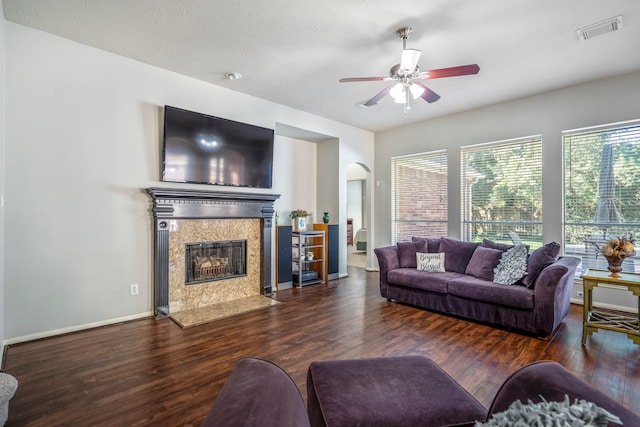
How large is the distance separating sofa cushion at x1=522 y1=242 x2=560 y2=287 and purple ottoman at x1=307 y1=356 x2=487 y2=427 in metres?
2.41

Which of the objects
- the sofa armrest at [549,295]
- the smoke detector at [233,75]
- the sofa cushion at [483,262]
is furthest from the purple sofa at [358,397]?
the smoke detector at [233,75]

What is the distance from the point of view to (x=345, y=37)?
2947mm

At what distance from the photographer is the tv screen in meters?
3.64

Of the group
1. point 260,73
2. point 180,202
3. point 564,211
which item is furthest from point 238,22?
point 564,211

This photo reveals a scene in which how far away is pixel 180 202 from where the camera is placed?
145 inches

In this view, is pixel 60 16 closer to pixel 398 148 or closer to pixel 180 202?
pixel 180 202

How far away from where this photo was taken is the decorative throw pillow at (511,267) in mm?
3327

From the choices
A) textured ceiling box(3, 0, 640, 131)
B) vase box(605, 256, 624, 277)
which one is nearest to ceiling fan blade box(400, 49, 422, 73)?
textured ceiling box(3, 0, 640, 131)

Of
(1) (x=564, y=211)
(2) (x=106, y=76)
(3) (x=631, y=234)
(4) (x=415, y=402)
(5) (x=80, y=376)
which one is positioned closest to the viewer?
(4) (x=415, y=402)

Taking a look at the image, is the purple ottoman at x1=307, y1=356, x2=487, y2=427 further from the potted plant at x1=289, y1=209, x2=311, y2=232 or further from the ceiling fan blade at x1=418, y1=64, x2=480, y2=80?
the potted plant at x1=289, y1=209, x2=311, y2=232

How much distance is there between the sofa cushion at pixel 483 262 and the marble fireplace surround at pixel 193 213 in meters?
2.82

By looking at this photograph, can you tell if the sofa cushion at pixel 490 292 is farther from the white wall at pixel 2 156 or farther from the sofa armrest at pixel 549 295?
the white wall at pixel 2 156

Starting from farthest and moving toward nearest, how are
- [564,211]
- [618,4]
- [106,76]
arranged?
[564,211] < [106,76] < [618,4]

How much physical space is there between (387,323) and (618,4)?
137 inches
